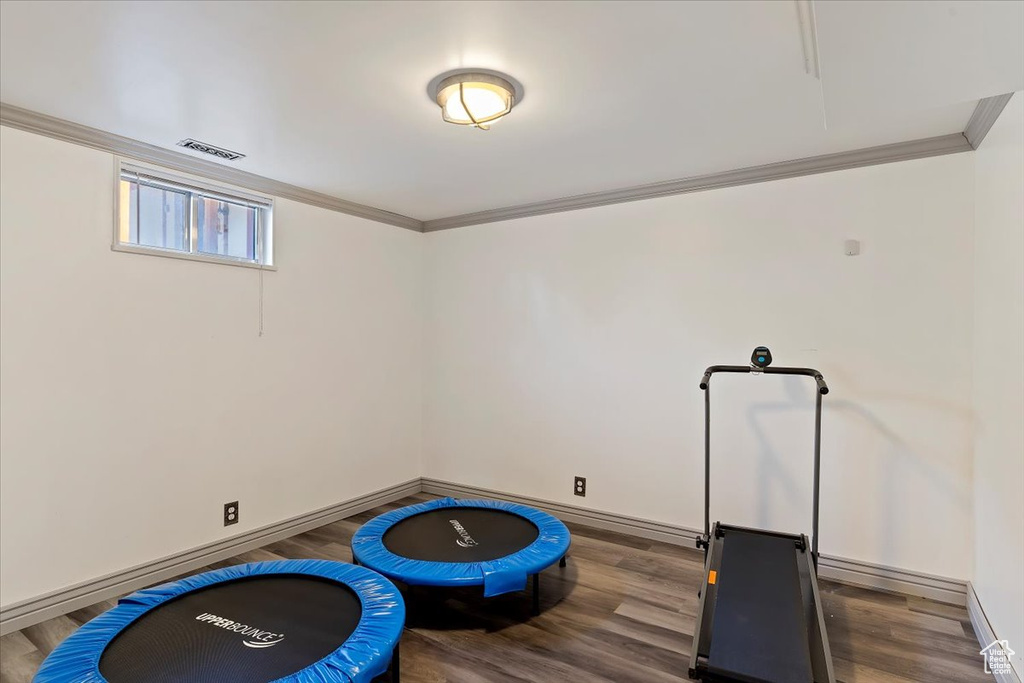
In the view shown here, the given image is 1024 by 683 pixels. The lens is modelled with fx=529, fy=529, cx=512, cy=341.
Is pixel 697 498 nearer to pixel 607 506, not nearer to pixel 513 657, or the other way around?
pixel 607 506

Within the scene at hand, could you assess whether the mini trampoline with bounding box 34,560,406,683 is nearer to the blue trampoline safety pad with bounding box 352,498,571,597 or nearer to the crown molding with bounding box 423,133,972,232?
the blue trampoline safety pad with bounding box 352,498,571,597

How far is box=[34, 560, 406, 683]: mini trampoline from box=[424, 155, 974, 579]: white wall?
6.93 ft

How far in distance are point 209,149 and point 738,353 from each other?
138 inches

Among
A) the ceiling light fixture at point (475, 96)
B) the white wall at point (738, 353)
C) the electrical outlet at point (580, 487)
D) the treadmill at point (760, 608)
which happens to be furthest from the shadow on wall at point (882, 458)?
the ceiling light fixture at point (475, 96)

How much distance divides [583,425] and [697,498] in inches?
38.0

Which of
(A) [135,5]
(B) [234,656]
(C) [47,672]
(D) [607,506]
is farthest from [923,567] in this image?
(A) [135,5]

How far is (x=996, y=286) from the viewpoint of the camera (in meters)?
2.39

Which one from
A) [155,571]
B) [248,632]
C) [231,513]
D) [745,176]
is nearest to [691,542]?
[745,176]

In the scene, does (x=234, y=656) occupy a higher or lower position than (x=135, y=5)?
lower

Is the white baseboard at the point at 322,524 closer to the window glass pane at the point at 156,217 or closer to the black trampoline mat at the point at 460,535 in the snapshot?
the black trampoline mat at the point at 460,535

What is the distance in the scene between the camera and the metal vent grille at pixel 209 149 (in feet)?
9.78

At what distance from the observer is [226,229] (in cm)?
355

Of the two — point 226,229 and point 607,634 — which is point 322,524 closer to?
point 226,229

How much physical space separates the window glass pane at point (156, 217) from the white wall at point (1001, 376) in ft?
13.8
